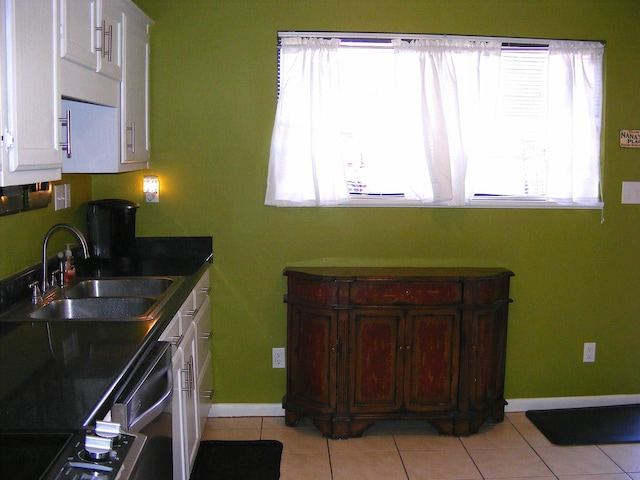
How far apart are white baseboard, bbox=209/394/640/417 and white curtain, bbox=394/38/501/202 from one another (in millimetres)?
1288

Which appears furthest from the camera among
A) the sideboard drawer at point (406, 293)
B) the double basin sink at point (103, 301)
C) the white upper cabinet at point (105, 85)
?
the sideboard drawer at point (406, 293)

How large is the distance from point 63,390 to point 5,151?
2.21 feet

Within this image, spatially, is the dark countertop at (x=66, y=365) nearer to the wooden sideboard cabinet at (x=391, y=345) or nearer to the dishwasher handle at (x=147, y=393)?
the dishwasher handle at (x=147, y=393)

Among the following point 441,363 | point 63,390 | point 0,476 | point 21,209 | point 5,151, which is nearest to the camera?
point 0,476

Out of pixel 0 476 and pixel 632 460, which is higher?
pixel 0 476

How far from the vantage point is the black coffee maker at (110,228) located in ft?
10.9

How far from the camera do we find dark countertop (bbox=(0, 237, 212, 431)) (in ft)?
4.92

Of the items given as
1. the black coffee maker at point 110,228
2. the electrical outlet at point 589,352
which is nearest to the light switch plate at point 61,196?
the black coffee maker at point 110,228

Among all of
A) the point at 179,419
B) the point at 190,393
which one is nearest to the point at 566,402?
the point at 190,393

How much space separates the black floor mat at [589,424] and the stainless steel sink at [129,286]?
7.26 ft

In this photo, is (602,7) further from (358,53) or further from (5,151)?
(5,151)

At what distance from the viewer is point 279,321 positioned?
3.75m

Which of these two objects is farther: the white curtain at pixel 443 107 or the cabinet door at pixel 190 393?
the white curtain at pixel 443 107

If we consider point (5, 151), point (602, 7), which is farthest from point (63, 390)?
point (602, 7)
